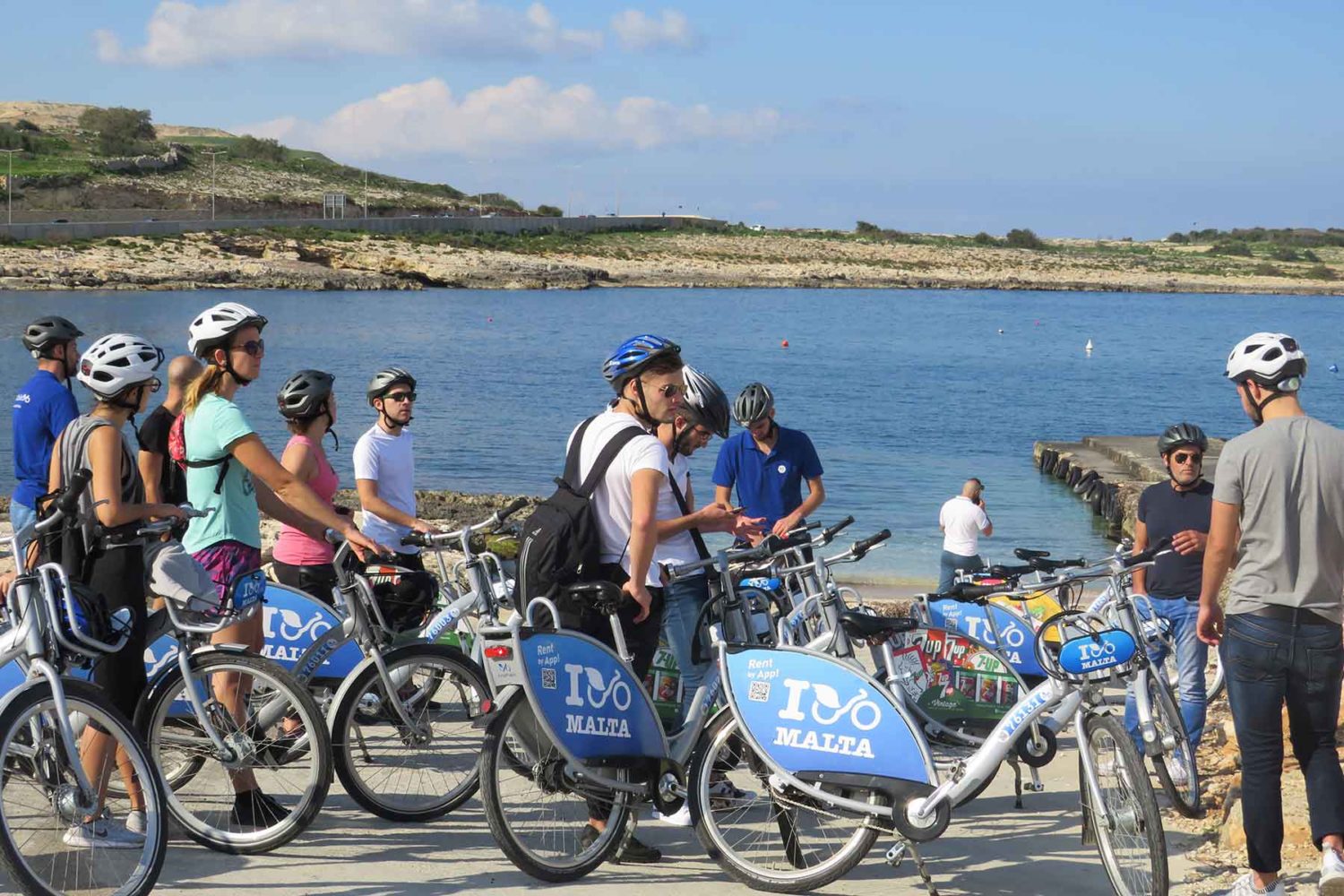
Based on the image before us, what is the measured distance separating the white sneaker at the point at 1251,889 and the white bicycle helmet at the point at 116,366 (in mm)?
4293

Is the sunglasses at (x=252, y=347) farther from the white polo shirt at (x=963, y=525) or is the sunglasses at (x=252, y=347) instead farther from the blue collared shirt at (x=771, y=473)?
the white polo shirt at (x=963, y=525)

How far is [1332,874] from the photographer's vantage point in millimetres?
5148

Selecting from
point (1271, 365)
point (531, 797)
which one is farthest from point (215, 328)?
point (1271, 365)

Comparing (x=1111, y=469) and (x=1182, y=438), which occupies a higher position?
(x=1182, y=438)

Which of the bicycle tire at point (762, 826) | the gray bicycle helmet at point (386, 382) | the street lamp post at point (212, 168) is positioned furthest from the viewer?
the street lamp post at point (212, 168)

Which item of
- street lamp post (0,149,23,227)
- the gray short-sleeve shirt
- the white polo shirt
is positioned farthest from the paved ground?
→ street lamp post (0,149,23,227)

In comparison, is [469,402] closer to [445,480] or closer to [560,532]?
[445,480]

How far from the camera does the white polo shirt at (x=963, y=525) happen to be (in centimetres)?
1236

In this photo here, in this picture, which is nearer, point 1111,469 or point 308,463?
point 308,463

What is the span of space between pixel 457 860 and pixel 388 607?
143 centimetres

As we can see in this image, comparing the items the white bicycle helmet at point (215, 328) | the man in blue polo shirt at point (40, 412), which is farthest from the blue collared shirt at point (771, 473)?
the man in blue polo shirt at point (40, 412)

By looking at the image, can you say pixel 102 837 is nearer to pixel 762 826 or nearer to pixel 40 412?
pixel 762 826

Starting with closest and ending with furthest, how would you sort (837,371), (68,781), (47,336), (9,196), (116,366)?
(68,781) → (116,366) → (47,336) → (837,371) → (9,196)

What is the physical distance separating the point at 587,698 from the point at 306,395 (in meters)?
2.48
